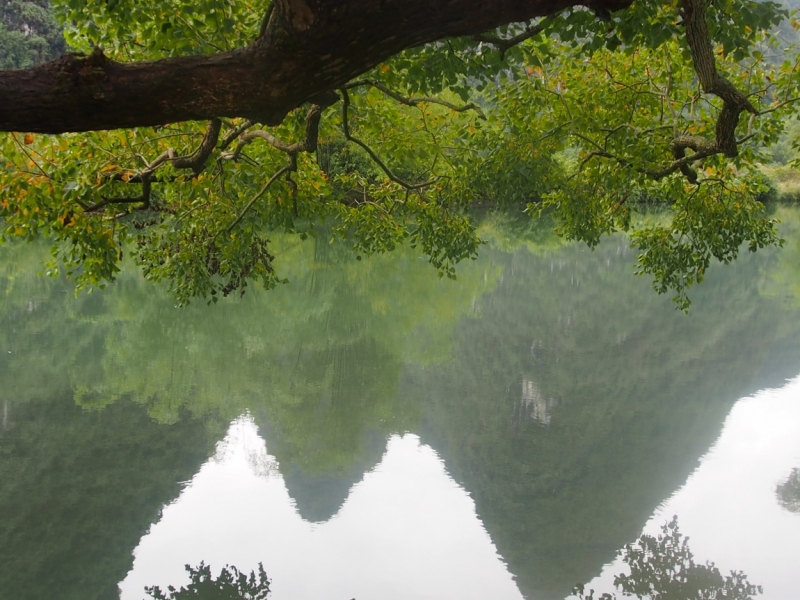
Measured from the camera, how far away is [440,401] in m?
11.9

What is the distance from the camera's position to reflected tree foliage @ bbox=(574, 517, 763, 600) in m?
6.34

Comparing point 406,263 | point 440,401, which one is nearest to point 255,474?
point 440,401

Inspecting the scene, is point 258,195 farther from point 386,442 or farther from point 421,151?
point 386,442

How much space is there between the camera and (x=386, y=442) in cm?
1017

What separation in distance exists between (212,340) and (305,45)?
11.9 m

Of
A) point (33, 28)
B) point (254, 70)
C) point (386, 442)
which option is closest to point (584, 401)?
point (386, 442)

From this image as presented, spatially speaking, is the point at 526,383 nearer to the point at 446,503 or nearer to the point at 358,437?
the point at 358,437

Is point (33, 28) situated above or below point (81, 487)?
above

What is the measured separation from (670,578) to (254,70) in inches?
220

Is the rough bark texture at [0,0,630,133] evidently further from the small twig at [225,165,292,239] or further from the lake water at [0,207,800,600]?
the small twig at [225,165,292,239]

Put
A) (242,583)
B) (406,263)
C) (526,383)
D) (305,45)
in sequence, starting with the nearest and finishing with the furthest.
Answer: (305,45) < (242,583) < (526,383) < (406,263)

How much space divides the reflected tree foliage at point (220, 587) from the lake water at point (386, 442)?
0.35 ft

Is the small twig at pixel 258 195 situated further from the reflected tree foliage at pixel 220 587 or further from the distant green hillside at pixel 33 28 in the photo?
the distant green hillside at pixel 33 28

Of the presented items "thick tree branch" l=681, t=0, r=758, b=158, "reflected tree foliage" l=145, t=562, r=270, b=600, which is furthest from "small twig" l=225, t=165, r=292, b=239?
"thick tree branch" l=681, t=0, r=758, b=158
